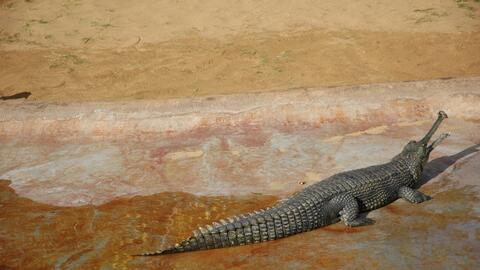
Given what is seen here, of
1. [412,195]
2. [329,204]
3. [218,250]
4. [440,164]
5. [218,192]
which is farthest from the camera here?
[440,164]

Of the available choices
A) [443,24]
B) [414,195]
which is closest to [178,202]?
[414,195]

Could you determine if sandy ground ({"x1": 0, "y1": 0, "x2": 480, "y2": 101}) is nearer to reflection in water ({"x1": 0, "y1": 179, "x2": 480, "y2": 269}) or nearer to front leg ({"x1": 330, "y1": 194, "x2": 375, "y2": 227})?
reflection in water ({"x1": 0, "y1": 179, "x2": 480, "y2": 269})

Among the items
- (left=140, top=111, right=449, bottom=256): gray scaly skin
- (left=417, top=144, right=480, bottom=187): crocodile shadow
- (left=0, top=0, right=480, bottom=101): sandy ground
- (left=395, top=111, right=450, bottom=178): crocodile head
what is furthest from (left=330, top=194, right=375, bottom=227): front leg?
(left=0, top=0, right=480, bottom=101): sandy ground

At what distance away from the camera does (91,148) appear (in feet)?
21.6

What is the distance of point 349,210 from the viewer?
503 centimetres

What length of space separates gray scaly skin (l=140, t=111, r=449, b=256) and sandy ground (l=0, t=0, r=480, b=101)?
3.73 metres

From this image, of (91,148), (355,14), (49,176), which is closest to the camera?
(49,176)

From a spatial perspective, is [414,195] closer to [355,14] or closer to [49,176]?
[49,176]

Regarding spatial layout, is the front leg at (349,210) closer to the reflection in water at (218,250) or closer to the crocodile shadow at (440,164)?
the reflection in water at (218,250)

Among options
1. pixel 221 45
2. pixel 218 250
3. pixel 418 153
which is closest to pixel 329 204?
pixel 218 250

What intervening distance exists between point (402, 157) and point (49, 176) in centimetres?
369

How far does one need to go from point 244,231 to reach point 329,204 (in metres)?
0.87

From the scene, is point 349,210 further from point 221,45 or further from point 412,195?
point 221,45

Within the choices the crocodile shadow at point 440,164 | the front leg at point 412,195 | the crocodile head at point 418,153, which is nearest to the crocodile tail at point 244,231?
the front leg at point 412,195
